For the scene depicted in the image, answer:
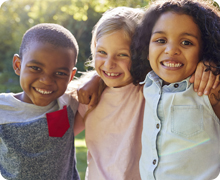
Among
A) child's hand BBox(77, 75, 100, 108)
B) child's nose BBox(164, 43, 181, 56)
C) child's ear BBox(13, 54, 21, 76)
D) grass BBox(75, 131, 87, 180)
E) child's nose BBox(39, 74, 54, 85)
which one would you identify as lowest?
grass BBox(75, 131, 87, 180)

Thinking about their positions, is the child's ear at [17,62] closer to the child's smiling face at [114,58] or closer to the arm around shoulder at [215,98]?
the child's smiling face at [114,58]

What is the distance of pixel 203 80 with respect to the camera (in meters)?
1.60

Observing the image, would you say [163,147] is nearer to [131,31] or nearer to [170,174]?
[170,174]

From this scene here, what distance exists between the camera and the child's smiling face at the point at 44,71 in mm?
1981

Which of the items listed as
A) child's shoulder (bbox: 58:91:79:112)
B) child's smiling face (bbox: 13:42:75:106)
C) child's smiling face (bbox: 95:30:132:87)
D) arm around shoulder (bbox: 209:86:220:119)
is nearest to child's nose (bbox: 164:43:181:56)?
arm around shoulder (bbox: 209:86:220:119)

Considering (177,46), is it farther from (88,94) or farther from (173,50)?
(88,94)

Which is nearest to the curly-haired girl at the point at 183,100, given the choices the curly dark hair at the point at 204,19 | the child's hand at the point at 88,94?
the curly dark hair at the point at 204,19

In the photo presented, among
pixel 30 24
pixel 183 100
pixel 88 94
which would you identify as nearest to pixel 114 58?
pixel 88 94

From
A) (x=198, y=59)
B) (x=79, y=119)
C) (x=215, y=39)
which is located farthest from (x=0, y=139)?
(x=215, y=39)

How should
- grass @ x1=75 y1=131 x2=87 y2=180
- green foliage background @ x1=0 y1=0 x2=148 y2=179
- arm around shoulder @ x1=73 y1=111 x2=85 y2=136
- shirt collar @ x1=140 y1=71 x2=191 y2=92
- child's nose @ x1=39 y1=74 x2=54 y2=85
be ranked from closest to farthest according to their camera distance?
shirt collar @ x1=140 y1=71 x2=191 y2=92 < child's nose @ x1=39 y1=74 x2=54 y2=85 < arm around shoulder @ x1=73 y1=111 x2=85 y2=136 < grass @ x1=75 y1=131 x2=87 y2=180 < green foliage background @ x1=0 y1=0 x2=148 y2=179

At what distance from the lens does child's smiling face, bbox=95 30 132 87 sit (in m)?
2.04

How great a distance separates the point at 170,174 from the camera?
1671mm

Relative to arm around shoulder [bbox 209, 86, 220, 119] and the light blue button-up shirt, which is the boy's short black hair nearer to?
the light blue button-up shirt

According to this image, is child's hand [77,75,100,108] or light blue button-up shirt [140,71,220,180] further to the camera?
child's hand [77,75,100,108]
